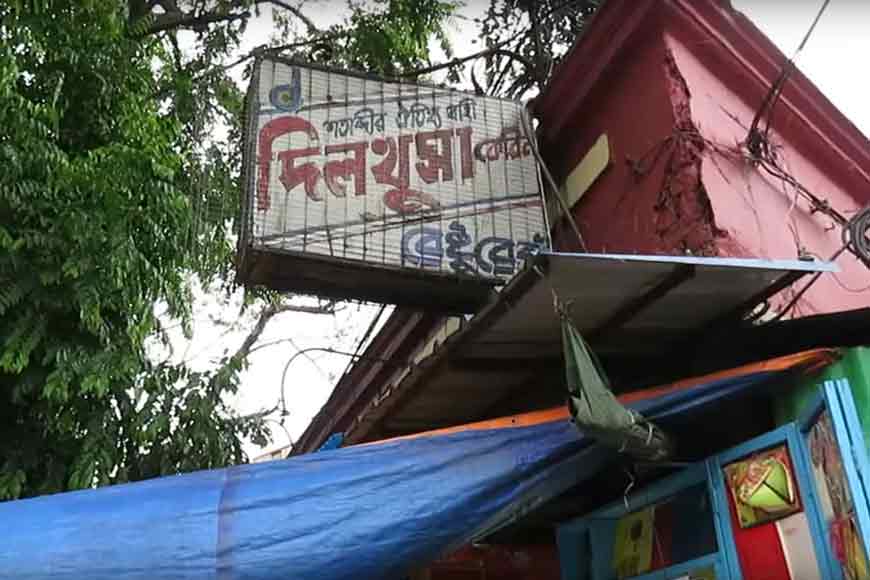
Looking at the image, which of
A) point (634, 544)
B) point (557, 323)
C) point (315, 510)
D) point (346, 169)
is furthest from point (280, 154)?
point (634, 544)

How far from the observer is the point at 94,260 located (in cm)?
598

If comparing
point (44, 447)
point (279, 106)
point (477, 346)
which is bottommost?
point (477, 346)

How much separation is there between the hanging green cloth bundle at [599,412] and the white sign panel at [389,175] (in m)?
1.67

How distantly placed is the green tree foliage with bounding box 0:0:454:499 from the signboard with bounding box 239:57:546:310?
151 centimetres

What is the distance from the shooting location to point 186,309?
22.3 ft

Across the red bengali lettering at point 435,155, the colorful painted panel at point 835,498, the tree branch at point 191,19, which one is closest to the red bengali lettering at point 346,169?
the red bengali lettering at point 435,155

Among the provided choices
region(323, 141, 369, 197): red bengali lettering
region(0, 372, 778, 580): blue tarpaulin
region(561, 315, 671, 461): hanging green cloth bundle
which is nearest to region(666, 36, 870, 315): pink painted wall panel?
region(561, 315, 671, 461): hanging green cloth bundle

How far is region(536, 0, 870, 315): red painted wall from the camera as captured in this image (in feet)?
15.5

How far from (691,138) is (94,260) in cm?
396

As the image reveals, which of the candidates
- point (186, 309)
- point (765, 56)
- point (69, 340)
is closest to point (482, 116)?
point (765, 56)

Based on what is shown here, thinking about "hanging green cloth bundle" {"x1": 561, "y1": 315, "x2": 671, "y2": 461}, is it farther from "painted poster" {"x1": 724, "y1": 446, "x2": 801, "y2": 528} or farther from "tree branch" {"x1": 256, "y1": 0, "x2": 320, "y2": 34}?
"tree branch" {"x1": 256, "y1": 0, "x2": 320, "y2": 34}

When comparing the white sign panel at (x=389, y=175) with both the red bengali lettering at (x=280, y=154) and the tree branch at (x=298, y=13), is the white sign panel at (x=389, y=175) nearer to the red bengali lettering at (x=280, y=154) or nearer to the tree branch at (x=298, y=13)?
the red bengali lettering at (x=280, y=154)

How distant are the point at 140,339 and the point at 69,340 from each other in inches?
18.6

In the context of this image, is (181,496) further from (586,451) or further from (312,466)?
(586,451)
